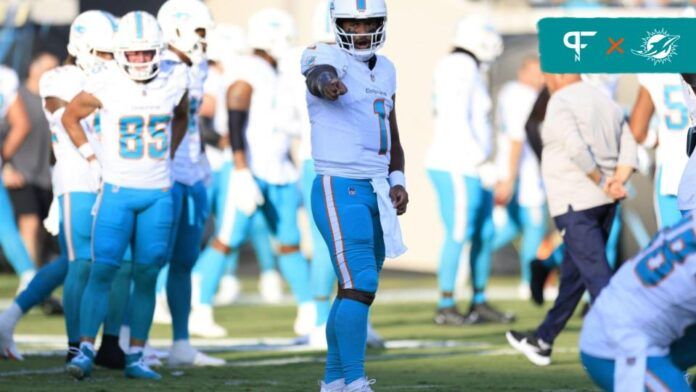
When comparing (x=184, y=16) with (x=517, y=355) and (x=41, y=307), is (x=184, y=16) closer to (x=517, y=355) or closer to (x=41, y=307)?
(x=517, y=355)

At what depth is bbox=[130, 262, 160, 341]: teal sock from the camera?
341 inches

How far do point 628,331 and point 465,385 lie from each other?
10.2ft

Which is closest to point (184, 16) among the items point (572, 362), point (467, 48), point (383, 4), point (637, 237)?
point (383, 4)

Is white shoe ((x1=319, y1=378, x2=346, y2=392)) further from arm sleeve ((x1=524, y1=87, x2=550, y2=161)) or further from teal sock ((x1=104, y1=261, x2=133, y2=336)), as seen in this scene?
arm sleeve ((x1=524, y1=87, x2=550, y2=161))

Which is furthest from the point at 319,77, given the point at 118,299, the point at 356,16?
the point at 118,299

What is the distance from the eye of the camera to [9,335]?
9633 mm

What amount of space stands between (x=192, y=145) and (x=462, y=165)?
3.26 metres

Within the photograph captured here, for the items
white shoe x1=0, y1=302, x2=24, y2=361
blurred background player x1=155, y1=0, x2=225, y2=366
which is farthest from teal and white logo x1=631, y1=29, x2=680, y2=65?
white shoe x1=0, y1=302, x2=24, y2=361

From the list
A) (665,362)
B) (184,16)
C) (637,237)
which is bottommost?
(637,237)

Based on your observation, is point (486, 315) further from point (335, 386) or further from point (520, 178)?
→ point (335, 386)

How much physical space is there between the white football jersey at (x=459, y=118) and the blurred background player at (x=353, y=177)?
4809 mm

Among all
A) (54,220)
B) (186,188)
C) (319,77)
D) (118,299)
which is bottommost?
(118,299)

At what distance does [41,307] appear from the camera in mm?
13562

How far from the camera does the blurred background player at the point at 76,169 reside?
8961 mm
